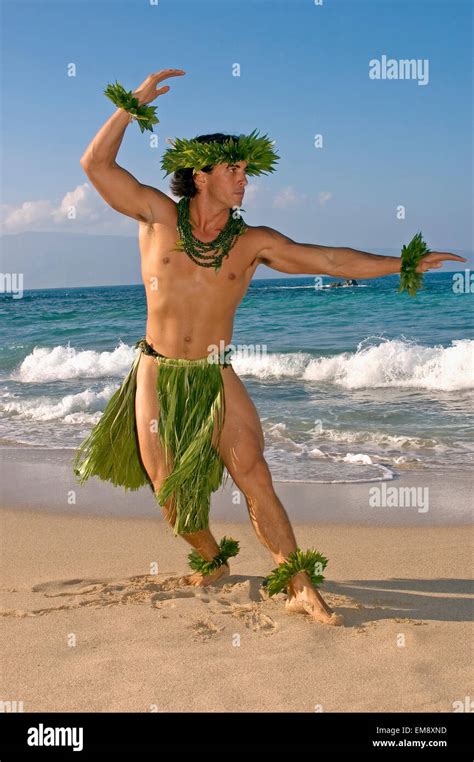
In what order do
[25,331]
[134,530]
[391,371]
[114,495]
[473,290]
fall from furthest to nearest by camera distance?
1. [473,290]
2. [25,331]
3. [391,371]
4. [114,495]
5. [134,530]

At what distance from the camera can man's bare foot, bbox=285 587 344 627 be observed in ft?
10.8

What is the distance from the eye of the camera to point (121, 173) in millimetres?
3465

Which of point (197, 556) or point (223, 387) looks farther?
point (197, 556)

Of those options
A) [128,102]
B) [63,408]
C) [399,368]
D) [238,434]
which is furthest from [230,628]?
[399,368]

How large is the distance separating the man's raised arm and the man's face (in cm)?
19

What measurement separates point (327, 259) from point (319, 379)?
7677mm

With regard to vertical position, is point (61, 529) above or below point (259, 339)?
below

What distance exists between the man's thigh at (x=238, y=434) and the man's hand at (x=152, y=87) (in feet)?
3.53

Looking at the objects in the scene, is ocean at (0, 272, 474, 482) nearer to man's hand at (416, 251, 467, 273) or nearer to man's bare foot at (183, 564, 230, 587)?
man's bare foot at (183, 564, 230, 587)

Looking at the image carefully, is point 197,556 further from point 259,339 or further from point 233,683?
point 259,339

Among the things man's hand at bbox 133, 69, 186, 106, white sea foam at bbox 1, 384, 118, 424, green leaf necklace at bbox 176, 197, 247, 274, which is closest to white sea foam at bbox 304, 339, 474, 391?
white sea foam at bbox 1, 384, 118, 424

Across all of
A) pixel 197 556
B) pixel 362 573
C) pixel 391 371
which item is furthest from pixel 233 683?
pixel 391 371

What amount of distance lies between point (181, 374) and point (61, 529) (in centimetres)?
158

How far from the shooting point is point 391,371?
36.7 ft
